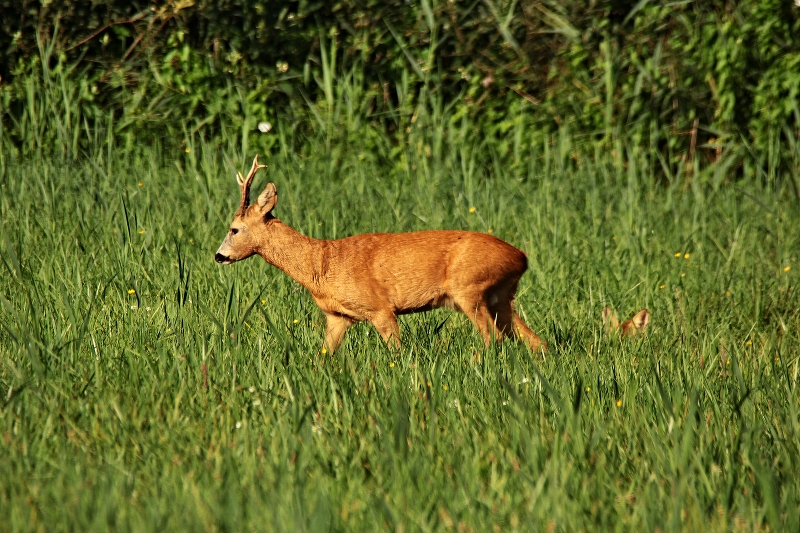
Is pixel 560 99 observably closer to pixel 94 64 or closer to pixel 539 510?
pixel 94 64

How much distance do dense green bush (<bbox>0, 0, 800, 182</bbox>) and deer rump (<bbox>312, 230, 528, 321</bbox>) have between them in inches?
150

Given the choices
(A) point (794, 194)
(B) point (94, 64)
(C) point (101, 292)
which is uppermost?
(B) point (94, 64)

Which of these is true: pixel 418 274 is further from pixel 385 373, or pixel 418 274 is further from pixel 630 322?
pixel 630 322

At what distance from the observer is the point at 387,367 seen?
187 inches

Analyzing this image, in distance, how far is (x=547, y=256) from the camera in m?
6.97

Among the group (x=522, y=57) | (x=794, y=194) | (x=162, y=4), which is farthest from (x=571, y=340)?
(x=162, y=4)

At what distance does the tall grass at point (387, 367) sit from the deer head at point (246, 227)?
0.29 m

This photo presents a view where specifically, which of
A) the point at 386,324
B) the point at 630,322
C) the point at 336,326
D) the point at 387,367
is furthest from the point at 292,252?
the point at 630,322

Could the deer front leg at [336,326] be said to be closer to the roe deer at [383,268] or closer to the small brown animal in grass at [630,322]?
the roe deer at [383,268]

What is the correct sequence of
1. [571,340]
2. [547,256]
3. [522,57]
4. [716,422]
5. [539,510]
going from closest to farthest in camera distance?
[539,510] → [716,422] → [571,340] → [547,256] → [522,57]

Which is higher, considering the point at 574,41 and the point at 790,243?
the point at 574,41

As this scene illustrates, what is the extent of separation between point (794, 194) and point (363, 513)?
22.4 feet

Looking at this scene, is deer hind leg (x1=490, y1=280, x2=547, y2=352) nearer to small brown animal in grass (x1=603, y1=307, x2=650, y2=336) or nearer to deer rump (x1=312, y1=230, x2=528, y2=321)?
deer rump (x1=312, y1=230, x2=528, y2=321)

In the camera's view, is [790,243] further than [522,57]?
No
